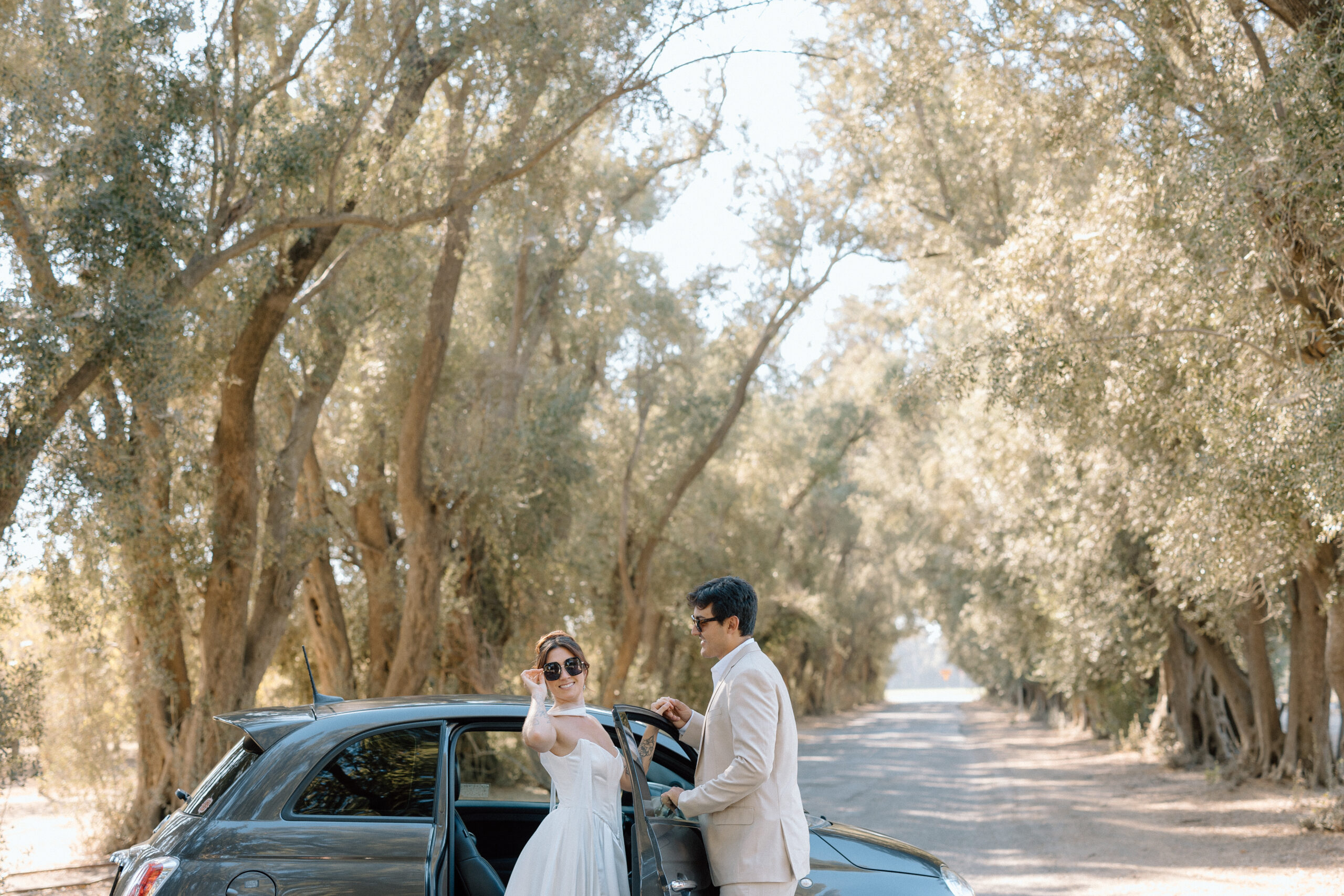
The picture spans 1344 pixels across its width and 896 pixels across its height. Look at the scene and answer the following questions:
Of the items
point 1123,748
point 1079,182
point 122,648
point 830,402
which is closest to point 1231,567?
point 1079,182

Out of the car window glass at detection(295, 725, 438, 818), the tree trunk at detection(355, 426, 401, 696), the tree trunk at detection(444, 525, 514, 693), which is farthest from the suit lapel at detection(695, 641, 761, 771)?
the tree trunk at detection(444, 525, 514, 693)

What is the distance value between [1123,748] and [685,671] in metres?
→ 13.2

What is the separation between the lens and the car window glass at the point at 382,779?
4.26 m

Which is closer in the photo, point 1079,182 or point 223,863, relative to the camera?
point 223,863

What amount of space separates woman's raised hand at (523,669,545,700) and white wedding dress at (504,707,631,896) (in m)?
0.12

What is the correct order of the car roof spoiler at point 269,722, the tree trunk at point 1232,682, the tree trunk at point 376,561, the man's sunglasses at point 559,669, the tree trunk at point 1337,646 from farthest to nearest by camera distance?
the tree trunk at point 1232,682
the tree trunk at point 376,561
the tree trunk at point 1337,646
the car roof spoiler at point 269,722
the man's sunglasses at point 559,669

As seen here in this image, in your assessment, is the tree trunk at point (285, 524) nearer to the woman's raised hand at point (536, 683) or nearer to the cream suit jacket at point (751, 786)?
the woman's raised hand at point (536, 683)

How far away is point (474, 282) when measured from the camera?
19969 mm

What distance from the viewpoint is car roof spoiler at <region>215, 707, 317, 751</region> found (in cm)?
436

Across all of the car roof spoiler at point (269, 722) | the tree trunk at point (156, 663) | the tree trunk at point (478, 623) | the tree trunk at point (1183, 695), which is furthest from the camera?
the tree trunk at point (1183, 695)

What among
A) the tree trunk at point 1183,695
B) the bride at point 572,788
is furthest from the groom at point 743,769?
the tree trunk at point 1183,695

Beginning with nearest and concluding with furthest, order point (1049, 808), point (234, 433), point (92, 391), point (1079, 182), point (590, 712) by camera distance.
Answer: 1. point (590, 712)
2. point (92, 391)
3. point (234, 433)
4. point (1079, 182)
5. point (1049, 808)

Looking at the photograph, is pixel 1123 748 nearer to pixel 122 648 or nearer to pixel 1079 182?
pixel 1079 182

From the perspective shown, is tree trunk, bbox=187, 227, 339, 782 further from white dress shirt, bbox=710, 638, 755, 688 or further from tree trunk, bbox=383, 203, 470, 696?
white dress shirt, bbox=710, 638, 755, 688
